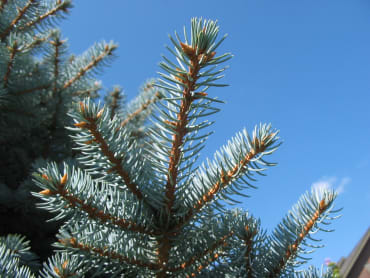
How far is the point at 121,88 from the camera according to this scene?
216 centimetres

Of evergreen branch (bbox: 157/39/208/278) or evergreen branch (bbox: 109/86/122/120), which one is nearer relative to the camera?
evergreen branch (bbox: 157/39/208/278)

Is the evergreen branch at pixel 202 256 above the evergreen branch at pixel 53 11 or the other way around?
the other way around

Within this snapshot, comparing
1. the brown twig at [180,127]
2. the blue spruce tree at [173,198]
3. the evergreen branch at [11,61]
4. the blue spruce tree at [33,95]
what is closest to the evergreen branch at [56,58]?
the blue spruce tree at [33,95]

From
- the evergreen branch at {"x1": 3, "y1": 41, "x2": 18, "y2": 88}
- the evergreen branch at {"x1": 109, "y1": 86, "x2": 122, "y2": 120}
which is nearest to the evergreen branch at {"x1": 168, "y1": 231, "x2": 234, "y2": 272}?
the evergreen branch at {"x1": 3, "y1": 41, "x2": 18, "y2": 88}

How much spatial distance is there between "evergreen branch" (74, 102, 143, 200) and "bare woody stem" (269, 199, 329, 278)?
15.1 inches

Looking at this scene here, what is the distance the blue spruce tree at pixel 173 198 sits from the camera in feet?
2.09

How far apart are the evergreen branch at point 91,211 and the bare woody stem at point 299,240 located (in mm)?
337

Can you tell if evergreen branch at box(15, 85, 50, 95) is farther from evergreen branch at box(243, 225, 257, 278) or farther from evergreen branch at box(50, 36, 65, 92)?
evergreen branch at box(243, 225, 257, 278)

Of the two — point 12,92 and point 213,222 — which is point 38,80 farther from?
point 213,222

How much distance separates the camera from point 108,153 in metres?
0.68

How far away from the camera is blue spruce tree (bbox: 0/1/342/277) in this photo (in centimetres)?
64

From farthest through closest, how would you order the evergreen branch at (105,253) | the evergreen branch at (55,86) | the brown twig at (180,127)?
1. the evergreen branch at (55,86)
2. the evergreen branch at (105,253)
3. the brown twig at (180,127)

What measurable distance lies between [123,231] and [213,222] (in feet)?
0.76

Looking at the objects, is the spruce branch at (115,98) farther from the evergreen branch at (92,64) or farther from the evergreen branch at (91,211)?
the evergreen branch at (91,211)
